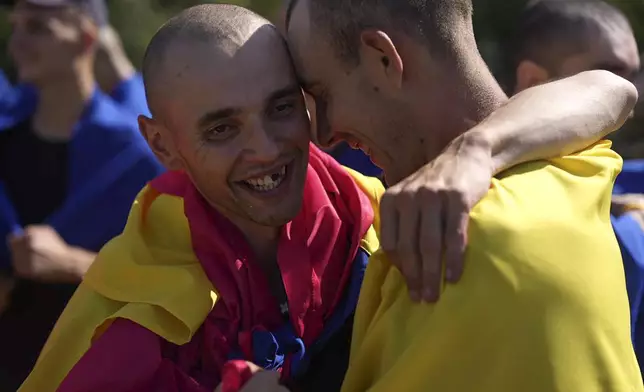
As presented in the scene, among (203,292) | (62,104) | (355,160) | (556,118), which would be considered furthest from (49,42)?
(556,118)

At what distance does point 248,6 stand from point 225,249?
557 cm

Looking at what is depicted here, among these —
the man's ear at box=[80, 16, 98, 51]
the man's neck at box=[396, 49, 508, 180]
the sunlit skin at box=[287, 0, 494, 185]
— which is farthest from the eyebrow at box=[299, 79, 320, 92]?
the man's ear at box=[80, 16, 98, 51]

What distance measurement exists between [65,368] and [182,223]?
0.44m

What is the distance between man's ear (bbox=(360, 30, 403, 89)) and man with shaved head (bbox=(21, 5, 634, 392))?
305 mm

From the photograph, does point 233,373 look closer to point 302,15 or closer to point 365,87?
point 365,87

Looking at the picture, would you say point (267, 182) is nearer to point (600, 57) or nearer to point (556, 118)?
point (556, 118)

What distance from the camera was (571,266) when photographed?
176 cm

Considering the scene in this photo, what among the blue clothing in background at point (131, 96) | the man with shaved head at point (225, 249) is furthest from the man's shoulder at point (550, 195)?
the blue clothing in background at point (131, 96)

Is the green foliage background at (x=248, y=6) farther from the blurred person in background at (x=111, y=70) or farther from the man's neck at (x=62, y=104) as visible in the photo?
the man's neck at (x=62, y=104)

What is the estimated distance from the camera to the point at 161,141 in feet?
8.20

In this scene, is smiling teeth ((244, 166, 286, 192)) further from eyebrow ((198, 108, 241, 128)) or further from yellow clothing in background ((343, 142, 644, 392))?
yellow clothing in background ((343, 142, 644, 392))

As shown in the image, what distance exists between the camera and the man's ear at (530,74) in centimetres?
363

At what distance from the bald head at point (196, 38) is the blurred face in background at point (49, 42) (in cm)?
236

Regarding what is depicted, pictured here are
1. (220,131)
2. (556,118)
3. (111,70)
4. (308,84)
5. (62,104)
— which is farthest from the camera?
(111,70)
